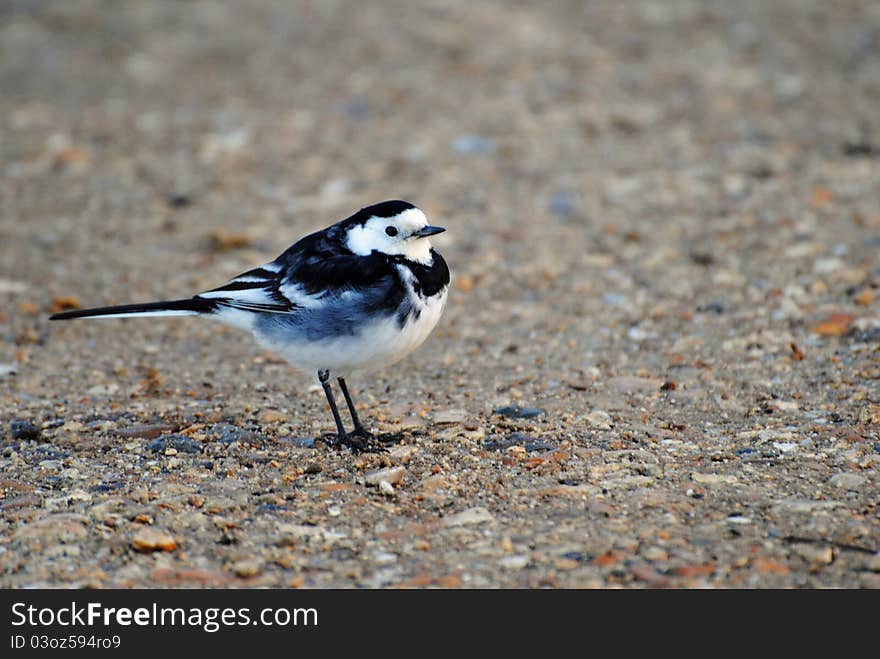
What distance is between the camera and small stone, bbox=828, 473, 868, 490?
195 inches

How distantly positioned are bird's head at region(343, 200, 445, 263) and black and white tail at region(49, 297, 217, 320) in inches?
33.2

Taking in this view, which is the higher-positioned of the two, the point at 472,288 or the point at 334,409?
the point at 472,288

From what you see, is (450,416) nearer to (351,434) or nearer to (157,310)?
(351,434)

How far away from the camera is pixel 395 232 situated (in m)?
5.68

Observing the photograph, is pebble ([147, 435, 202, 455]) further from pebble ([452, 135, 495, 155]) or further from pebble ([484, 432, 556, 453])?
pebble ([452, 135, 495, 155])

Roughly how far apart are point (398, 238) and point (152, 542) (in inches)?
78.1

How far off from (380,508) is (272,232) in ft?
14.7

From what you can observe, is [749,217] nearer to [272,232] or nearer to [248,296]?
[272,232]

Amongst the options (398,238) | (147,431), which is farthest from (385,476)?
A: (147,431)

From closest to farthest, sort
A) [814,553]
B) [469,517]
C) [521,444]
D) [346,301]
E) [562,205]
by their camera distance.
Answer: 1. [814,553]
2. [469,517]
3. [346,301]
4. [521,444]
5. [562,205]

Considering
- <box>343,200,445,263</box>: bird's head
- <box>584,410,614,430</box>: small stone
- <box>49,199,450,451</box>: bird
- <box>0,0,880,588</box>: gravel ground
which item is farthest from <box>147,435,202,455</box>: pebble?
<box>584,410,614,430</box>: small stone

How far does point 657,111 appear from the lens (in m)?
10.6

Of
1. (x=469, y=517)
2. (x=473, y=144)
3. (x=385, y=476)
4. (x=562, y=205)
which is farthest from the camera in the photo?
(x=473, y=144)
